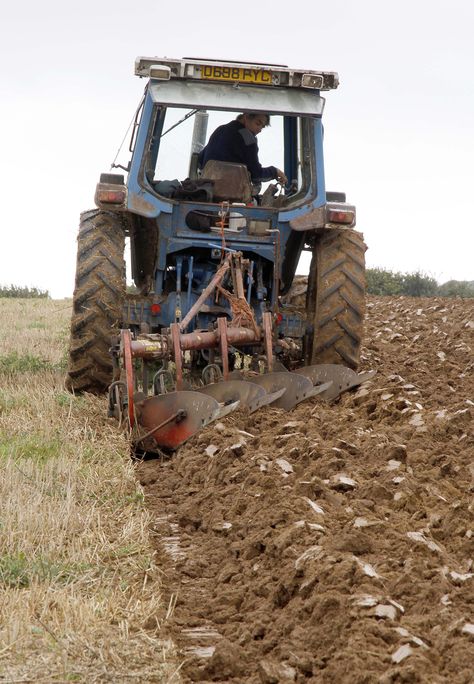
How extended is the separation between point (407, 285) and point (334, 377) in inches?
669

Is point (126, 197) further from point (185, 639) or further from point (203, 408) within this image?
point (185, 639)

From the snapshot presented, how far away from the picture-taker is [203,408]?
6309 mm

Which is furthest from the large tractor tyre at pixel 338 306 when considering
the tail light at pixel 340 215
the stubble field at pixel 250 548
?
the stubble field at pixel 250 548

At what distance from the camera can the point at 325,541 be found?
4.10m

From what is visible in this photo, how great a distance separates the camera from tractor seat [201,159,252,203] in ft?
27.3

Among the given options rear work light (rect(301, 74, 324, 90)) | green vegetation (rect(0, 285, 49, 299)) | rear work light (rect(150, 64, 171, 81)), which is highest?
rear work light (rect(150, 64, 171, 81))

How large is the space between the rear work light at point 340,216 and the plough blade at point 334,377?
1119mm

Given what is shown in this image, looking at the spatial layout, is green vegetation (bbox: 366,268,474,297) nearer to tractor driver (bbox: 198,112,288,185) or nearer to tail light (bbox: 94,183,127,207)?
tractor driver (bbox: 198,112,288,185)

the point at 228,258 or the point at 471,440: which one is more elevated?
the point at 228,258

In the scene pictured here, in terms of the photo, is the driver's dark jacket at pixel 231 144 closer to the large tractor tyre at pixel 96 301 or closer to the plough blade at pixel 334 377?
the large tractor tyre at pixel 96 301

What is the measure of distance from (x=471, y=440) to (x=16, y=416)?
10.0 ft

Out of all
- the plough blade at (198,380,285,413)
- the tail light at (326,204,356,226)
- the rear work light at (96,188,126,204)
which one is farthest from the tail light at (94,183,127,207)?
the plough blade at (198,380,285,413)

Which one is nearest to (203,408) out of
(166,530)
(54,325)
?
(166,530)

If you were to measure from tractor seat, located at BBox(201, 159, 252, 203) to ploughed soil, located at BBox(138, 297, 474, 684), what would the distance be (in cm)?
202
